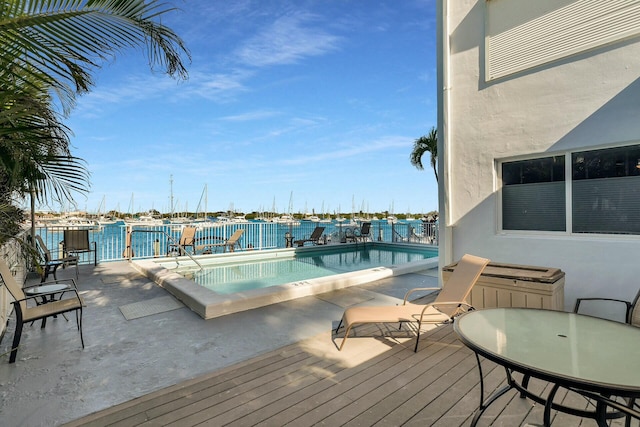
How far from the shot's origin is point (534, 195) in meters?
4.90

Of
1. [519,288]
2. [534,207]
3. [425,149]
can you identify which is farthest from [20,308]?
[425,149]

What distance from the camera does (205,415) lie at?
7.16ft

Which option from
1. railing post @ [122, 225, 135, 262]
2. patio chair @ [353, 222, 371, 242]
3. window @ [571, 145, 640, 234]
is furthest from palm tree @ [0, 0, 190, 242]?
patio chair @ [353, 222, 371, 242]

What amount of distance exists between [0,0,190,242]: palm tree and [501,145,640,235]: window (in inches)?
198

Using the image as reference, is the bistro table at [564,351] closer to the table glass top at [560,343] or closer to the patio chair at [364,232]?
the table glass top at [560,343]

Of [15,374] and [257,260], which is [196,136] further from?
[15,374]

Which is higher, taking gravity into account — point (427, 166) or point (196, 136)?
point (196, 136)

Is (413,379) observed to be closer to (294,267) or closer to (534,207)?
(534,207)

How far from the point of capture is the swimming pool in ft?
15.6

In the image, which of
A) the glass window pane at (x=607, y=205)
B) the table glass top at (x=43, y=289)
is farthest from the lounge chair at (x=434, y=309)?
the table glass top at (x=43, y=289)

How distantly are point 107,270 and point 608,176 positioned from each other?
31.8 feet

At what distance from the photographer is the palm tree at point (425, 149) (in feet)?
42.6

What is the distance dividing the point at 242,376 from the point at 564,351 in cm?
237

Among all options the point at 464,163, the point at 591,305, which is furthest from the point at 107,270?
the point at 591,305
